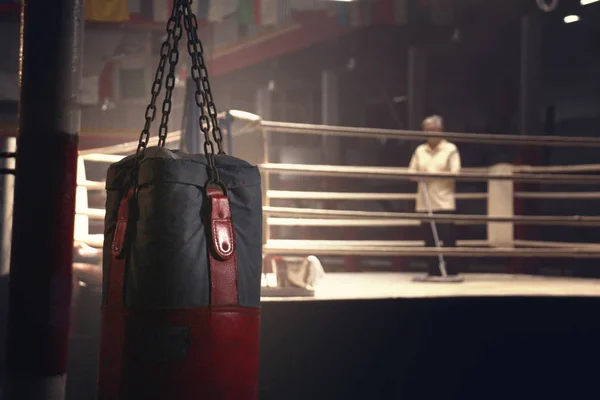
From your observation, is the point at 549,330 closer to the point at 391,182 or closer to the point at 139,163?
the point at 139,163

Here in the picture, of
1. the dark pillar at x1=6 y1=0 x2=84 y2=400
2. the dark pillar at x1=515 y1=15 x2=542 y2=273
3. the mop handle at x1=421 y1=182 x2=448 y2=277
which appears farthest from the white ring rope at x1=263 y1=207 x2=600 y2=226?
the dark pillar at x1=515 y1=15 x2=542 y2=273

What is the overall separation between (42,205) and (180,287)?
77cm

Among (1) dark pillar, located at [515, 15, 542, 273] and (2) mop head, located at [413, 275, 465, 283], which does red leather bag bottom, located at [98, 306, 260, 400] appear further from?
(1) dark pillar, located at [515, 15, 542, 273]

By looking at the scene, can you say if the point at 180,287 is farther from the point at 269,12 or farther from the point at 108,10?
the point at 269,12

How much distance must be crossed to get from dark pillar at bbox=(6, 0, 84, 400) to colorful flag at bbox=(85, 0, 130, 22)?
719 centimetres

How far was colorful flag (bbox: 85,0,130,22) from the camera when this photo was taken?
30.7 ft

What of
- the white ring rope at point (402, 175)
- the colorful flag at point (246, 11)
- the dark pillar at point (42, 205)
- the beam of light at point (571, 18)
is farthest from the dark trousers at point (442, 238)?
the beam of light at point (571, 18)

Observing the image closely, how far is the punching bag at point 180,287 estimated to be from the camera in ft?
6.58

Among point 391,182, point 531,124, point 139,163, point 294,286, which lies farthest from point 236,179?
point 391,182

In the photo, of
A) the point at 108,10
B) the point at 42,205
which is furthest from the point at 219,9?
the point at 42,205

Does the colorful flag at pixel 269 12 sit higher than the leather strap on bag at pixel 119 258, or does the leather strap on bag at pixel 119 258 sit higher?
the colorful flag at pixel 269 12

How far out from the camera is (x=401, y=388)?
11.8 feet

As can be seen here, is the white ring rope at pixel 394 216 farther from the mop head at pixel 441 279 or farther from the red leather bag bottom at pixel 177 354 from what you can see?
the red leather bag bottom at pixel 177 354

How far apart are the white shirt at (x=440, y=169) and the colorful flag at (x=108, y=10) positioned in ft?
17.5
